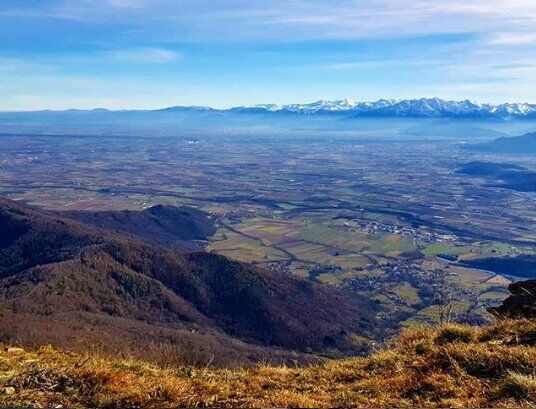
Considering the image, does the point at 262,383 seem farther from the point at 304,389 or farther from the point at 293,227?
the point at 293,227

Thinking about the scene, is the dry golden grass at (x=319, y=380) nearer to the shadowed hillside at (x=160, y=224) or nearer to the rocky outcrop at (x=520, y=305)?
the rocky outcrop at (x=520, y=305)

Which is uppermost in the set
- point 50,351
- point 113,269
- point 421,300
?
point 50,351

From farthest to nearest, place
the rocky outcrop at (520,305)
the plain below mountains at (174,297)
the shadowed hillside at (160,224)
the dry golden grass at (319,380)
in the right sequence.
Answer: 1. the shadowed hillside at (160,224)
2. the plain below mountains at (174,297)
3. the rocky outcrop at (520,305)
4. the dry golden grass at (319,380)

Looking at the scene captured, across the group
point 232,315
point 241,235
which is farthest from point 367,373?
point 241,235

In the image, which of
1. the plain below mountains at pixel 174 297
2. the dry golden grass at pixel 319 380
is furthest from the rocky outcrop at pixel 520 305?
the plain below mountains at pixel 174 297

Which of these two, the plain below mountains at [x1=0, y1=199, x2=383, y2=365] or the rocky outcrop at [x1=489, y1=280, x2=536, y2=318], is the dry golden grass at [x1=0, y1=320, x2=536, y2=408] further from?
the plain below mountains at [x1=0, y1=199, x2=383, y2=365]

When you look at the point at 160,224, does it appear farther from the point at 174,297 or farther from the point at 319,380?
the point at 319,380
